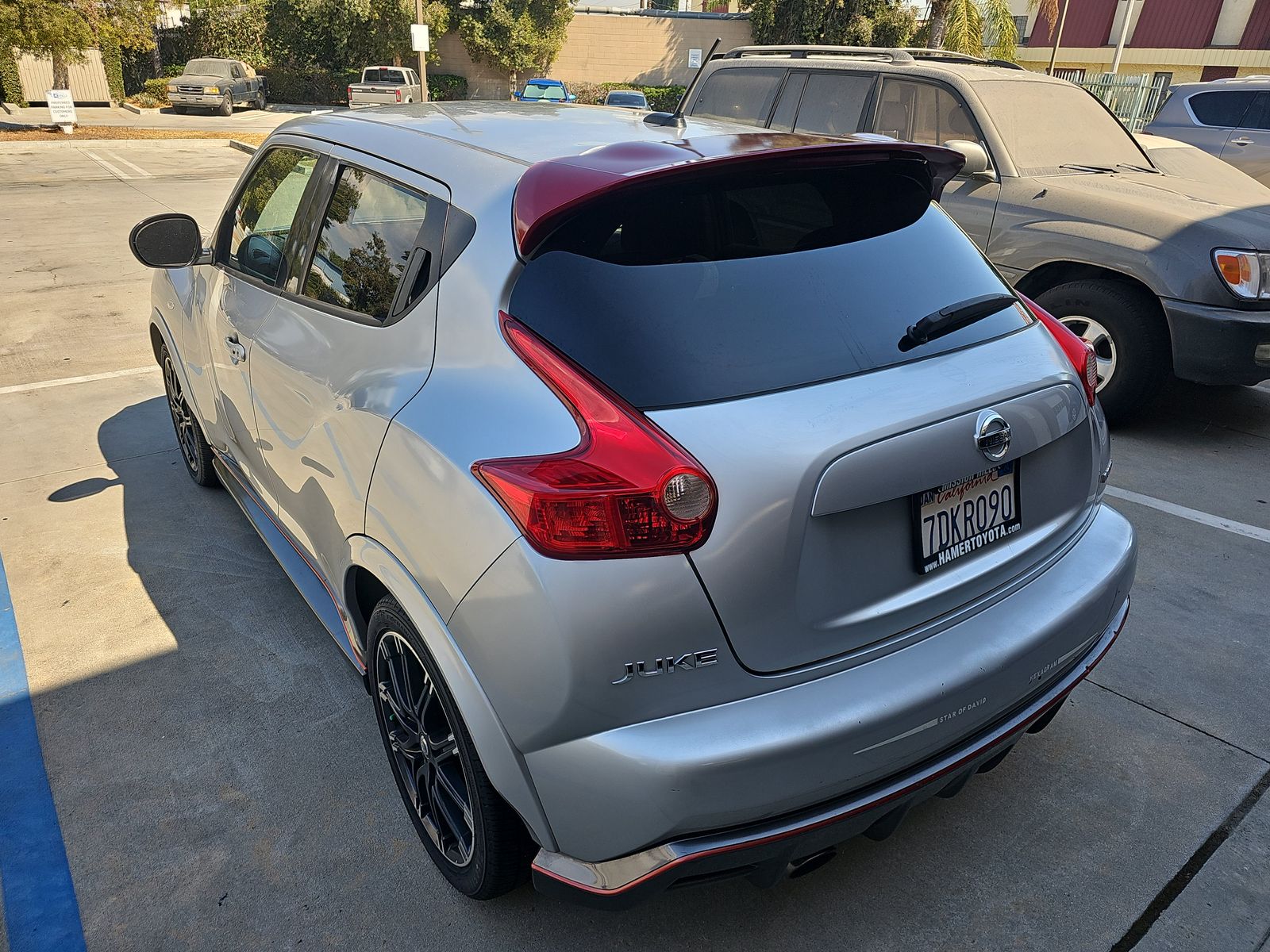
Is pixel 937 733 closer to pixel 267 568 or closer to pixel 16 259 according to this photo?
pixel 267 568

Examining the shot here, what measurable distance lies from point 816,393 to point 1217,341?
413cm

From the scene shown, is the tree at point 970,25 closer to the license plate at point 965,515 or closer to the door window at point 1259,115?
the door window at point 1259,115

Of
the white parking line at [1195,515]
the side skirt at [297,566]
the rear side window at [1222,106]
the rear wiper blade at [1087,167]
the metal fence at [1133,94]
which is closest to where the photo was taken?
the side skirt at [297,566]

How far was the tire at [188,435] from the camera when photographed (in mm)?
4336

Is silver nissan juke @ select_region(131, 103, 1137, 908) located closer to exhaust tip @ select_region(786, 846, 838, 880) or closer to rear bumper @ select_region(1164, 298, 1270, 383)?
exhaust tip @ select_region(786, 846, 838, 880)

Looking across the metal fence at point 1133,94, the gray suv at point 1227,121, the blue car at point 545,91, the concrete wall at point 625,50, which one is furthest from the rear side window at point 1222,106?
the concrete wall at point 625,50

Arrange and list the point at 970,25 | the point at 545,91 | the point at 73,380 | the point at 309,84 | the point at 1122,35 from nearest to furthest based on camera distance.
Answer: the point at 73,380 → the point at 970,25 → the point at 545,91 → the point at 1122,35 → the point at 309,84

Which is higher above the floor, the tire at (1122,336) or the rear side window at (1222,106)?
the rear side window at (1222,106)

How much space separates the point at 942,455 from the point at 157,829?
7.35ft

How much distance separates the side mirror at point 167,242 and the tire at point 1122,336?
454 centimetres

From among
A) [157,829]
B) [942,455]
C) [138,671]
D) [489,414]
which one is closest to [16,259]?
[138,671]

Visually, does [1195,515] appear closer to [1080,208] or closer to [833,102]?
[1080,208]

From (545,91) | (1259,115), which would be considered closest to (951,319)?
(1259,115)

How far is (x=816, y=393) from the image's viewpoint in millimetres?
1867
